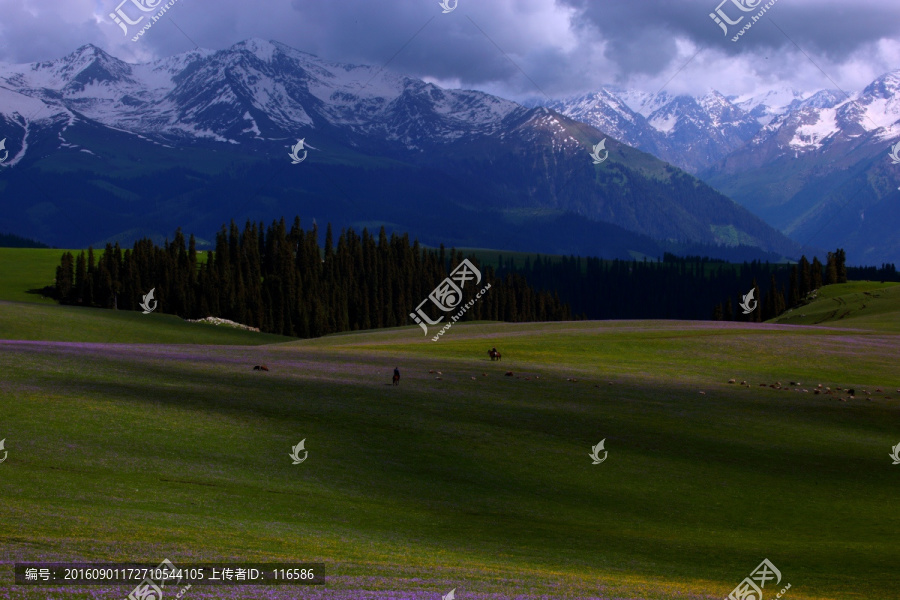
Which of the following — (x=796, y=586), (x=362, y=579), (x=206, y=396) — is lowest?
(x=796, y=586)

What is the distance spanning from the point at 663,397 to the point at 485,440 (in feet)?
54.7

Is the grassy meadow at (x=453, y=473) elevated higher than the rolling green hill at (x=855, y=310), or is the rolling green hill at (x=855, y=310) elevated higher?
the rolling green hill at (x=855, y=310)

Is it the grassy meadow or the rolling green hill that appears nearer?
the grassy meadow

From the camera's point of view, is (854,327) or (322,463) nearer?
(322,463)

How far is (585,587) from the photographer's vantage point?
24359 millimetres

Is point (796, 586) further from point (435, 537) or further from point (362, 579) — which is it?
point (362, 579)

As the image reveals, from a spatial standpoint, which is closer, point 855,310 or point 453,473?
point 453,473

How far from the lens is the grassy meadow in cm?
2566

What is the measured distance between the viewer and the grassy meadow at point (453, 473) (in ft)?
84.2

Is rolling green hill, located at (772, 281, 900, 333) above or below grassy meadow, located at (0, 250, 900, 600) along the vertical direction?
above

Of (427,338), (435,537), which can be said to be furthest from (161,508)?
(427,338)

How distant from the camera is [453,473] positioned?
39.8 meters

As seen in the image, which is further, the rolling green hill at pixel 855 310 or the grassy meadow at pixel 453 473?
the rolling green hill at pixel 855 310

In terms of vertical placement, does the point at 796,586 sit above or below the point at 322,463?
below
